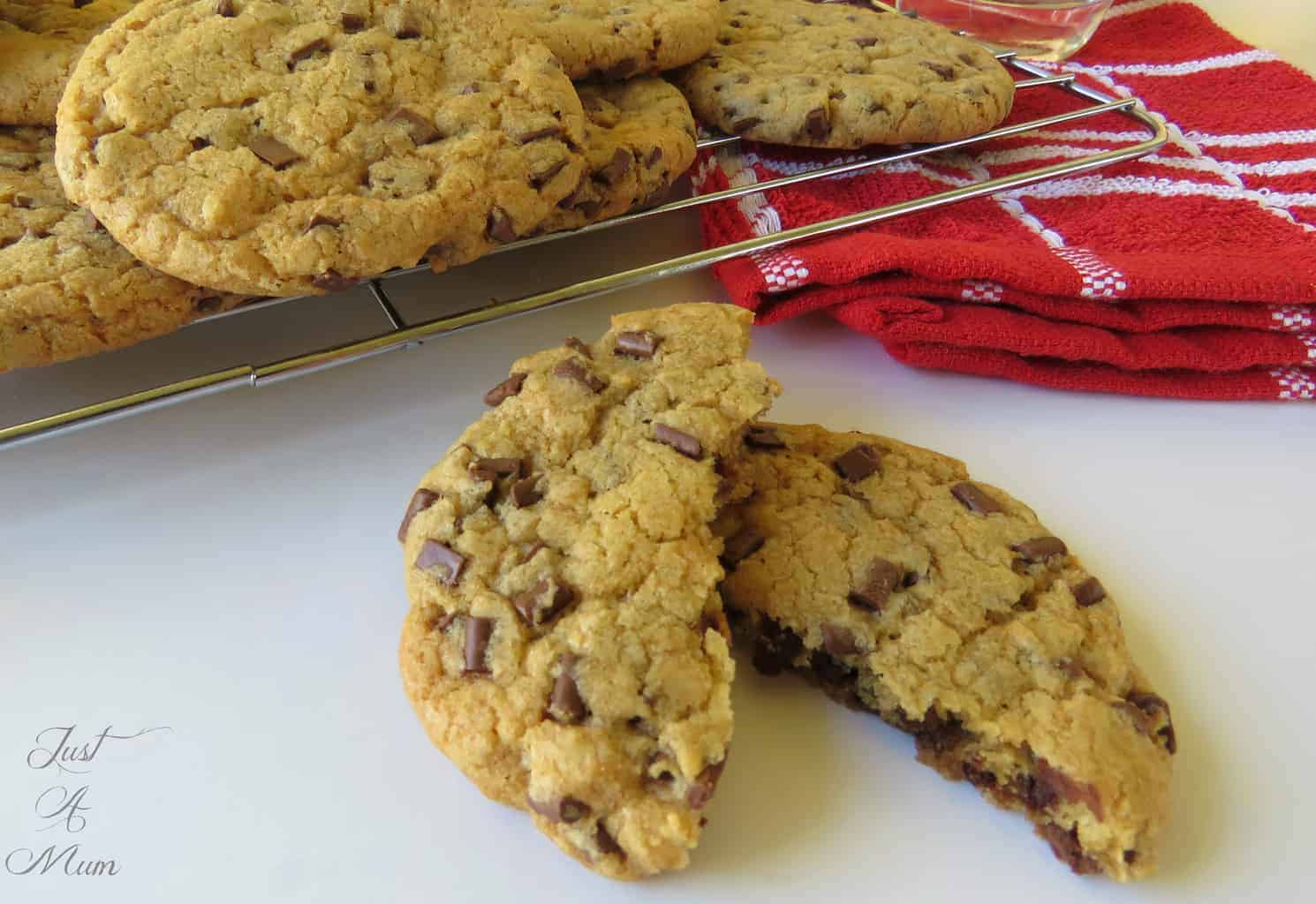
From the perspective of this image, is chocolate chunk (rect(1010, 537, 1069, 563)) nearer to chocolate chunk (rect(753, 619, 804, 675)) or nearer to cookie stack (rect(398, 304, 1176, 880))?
cookie stack (rect(398, 304, 1176, 880))

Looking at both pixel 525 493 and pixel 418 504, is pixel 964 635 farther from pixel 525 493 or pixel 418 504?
pixel 418 504

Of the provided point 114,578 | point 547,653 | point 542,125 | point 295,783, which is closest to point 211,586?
point 114,578

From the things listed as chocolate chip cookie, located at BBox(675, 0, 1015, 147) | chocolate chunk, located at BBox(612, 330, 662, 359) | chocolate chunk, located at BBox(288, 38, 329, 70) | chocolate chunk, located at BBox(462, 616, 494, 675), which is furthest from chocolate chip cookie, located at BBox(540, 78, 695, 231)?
chocolate chunk, located at BBox(462, 616, 494, 675)

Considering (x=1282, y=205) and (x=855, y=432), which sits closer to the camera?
(x=855, y=432)

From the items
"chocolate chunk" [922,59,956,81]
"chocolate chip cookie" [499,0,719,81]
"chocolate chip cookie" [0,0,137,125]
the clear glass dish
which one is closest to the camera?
"chocolate chip cookie" [0,0,137,125]

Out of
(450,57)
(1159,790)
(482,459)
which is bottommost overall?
(1159,790)

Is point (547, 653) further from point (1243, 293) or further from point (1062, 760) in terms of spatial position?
point (1243, 293)

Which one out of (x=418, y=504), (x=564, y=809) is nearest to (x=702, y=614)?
(x=564, y=809)
